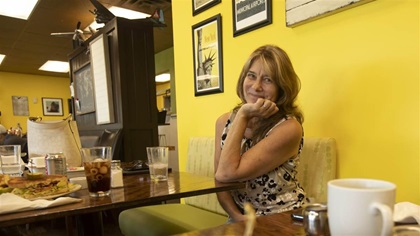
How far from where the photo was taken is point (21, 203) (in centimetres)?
83

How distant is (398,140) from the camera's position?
126 centimetres

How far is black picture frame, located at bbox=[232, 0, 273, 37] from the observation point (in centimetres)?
175

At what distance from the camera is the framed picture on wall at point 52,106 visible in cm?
898

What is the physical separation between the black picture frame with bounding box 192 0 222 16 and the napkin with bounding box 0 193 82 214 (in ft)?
5.48

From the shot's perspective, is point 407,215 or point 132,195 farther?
point 132,195

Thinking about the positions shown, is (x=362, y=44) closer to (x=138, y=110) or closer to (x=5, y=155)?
(x=5, y=155)

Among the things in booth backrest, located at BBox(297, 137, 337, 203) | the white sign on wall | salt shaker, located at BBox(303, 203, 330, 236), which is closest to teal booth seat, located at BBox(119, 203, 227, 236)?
booth backrest, located at BBox(297, 137, 337, 203)

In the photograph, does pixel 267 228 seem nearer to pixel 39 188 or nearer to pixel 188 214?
pixel 39 188

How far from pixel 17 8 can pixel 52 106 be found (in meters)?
5.47

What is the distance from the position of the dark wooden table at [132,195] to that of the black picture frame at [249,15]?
3.31ft

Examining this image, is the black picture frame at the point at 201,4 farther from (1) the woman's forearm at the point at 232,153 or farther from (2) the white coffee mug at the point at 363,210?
(2) the white coffee mug at the point at 363,210

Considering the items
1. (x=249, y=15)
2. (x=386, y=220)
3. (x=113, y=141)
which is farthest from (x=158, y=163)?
(x=113, y=141)

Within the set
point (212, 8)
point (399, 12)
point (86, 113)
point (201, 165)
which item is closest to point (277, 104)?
point (399, 12)

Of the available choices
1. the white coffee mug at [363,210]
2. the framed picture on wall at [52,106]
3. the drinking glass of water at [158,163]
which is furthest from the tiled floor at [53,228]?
the framed picture on wall at [52,106]
